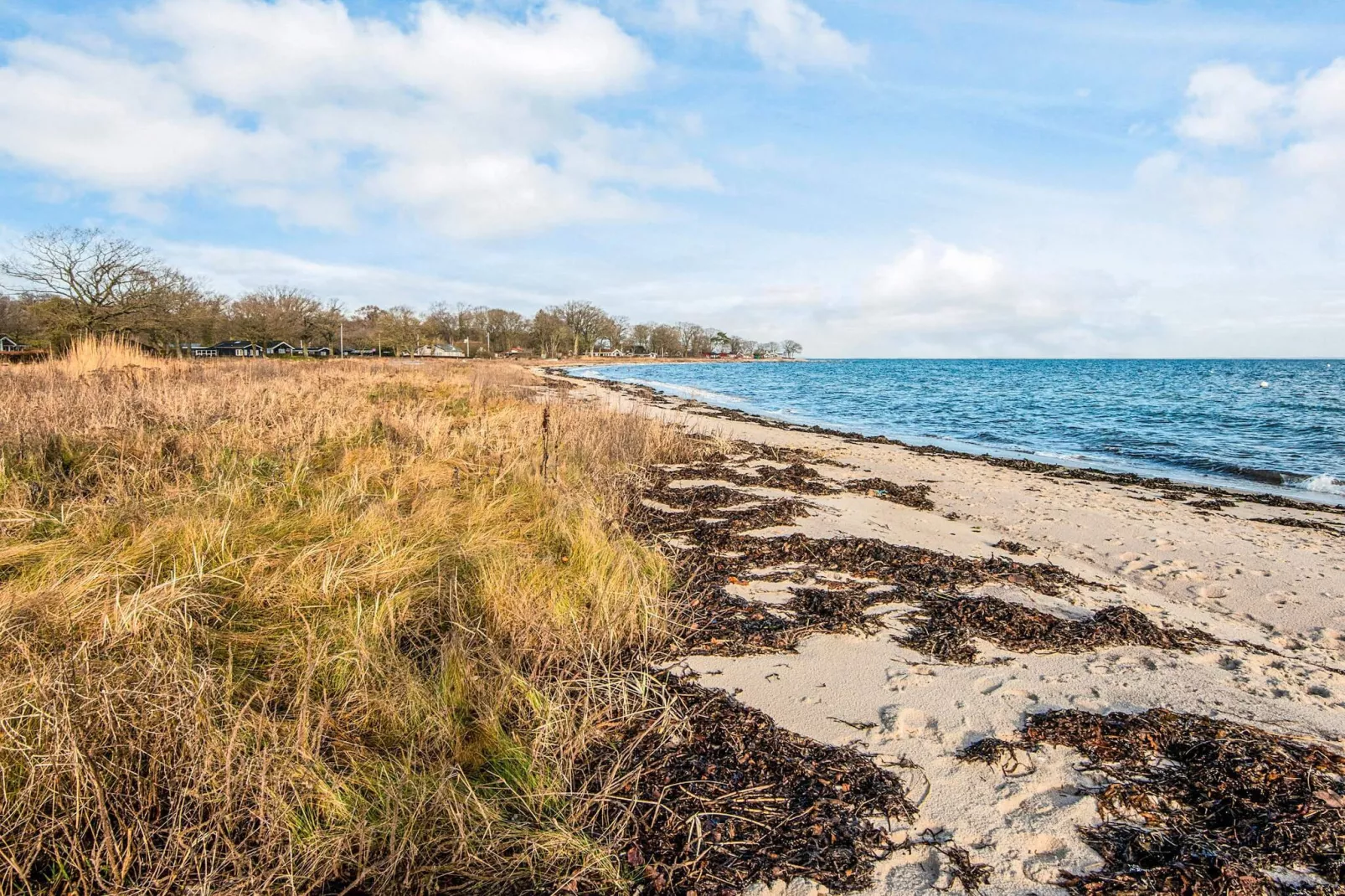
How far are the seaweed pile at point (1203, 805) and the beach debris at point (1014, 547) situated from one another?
2.97 meters

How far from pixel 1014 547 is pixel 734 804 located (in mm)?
4761

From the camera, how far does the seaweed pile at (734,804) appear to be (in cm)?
201

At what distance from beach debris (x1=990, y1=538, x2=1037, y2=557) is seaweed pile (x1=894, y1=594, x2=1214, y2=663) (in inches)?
58.2

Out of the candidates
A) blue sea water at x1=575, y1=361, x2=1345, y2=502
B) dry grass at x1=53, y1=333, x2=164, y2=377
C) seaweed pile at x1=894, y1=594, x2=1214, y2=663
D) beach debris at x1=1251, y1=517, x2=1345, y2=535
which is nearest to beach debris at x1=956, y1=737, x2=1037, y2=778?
seaweed pile at x1=894, y1=594, x2=1214, y2=663

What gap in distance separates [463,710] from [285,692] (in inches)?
27.8

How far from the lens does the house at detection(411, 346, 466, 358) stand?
75.6m

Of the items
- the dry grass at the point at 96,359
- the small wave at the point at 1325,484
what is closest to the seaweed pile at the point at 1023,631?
the small wave at the point at 1325,484

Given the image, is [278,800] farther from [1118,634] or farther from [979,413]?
[979,413]

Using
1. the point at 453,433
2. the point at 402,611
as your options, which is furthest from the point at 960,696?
the point at 453,433

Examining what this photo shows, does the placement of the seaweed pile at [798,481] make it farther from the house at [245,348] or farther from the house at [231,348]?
the house at [231,348]

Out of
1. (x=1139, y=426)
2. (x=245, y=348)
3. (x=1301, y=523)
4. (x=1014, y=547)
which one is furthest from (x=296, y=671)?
(x=245, y=348)

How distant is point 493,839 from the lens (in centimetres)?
197

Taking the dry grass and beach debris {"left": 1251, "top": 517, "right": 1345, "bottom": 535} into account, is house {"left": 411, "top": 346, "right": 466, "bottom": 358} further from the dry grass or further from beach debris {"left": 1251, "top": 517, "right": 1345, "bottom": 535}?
beach debris {"left": 1251, "top": 517, "right": 1345, "bottom": 535}

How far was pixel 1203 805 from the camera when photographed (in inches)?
91.9
